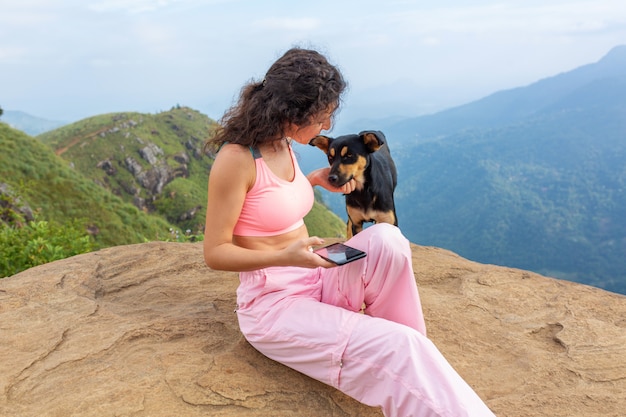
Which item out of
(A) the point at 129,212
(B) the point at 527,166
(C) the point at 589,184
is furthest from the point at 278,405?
(B) the point at 527,166

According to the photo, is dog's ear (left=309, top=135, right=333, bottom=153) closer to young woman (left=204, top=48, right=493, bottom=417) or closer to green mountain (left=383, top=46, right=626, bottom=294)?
young woman (left=204, top=48, right=493, bottom=417)

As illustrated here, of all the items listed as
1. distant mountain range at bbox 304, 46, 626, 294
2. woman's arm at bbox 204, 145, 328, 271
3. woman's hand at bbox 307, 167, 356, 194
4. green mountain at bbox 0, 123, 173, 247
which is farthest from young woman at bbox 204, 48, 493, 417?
distant mountain range at bbox 304, 46, 626, 294

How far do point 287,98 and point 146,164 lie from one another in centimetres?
5110

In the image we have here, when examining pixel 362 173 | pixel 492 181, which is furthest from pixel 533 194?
pixel 362 173

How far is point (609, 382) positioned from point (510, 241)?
287ft

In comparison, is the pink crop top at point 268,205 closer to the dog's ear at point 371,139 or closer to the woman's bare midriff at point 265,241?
the woman's bare midriff at point 265,241

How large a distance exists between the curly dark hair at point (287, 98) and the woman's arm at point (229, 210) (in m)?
0.14

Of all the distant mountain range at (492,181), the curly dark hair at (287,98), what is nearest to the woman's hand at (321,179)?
the distant mountain range at (492,181)

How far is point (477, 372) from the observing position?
3592mm

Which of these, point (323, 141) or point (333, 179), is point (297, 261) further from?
point (323, 141)

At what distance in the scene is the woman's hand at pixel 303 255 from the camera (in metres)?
2.74

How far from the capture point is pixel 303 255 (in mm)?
2750

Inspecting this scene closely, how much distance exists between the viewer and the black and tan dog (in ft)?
15.5

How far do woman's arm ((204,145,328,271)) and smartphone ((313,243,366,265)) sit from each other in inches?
10.3
